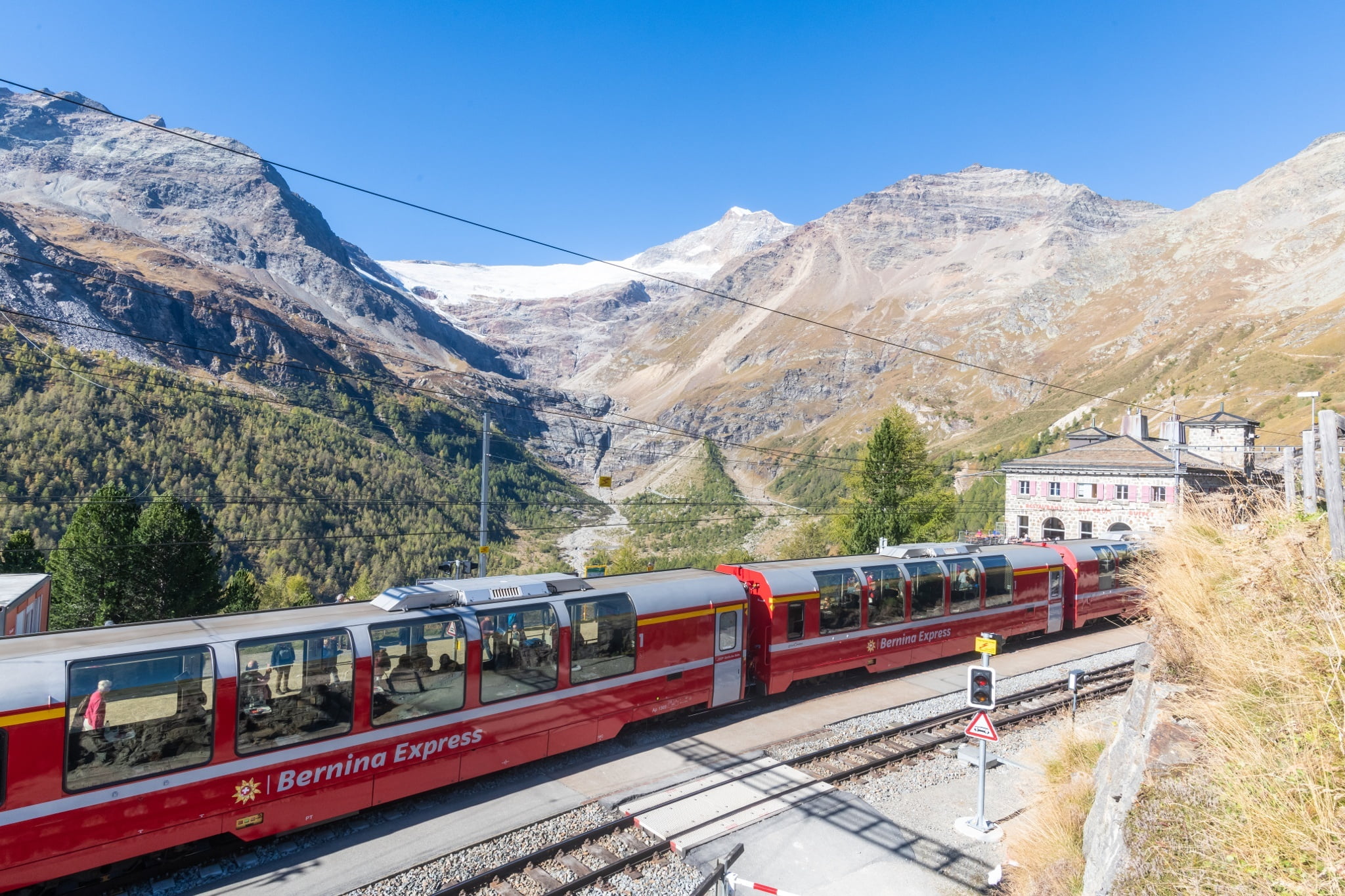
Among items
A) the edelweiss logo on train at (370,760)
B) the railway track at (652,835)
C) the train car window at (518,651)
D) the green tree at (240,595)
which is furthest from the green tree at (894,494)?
the green tree at (240,595)

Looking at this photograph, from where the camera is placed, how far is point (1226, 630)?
25.9ft

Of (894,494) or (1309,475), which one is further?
(894,494)

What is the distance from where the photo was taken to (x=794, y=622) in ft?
57.3

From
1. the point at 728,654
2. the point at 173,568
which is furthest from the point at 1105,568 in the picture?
the point at 173,568

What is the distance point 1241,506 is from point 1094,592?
18.6 metres

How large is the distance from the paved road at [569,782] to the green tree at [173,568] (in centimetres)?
3449

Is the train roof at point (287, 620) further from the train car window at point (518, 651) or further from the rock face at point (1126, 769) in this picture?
the rock face at point (1126, 769)

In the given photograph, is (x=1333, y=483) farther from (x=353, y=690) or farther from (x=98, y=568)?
(x=98, y=568)

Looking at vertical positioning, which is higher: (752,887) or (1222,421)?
(1222,421)

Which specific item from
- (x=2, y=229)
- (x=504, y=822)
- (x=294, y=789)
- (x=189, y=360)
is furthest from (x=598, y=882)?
(x=2, y=229)

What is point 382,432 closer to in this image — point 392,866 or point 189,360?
point 189,360

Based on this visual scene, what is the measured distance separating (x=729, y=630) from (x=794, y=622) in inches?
79.5

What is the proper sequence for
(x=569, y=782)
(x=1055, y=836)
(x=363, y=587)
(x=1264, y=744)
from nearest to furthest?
(x=1264, y=744) < (x=1055, y=836) < (x=569, y=782) < (x=363, y=587)

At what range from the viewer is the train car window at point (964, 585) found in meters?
21.2
